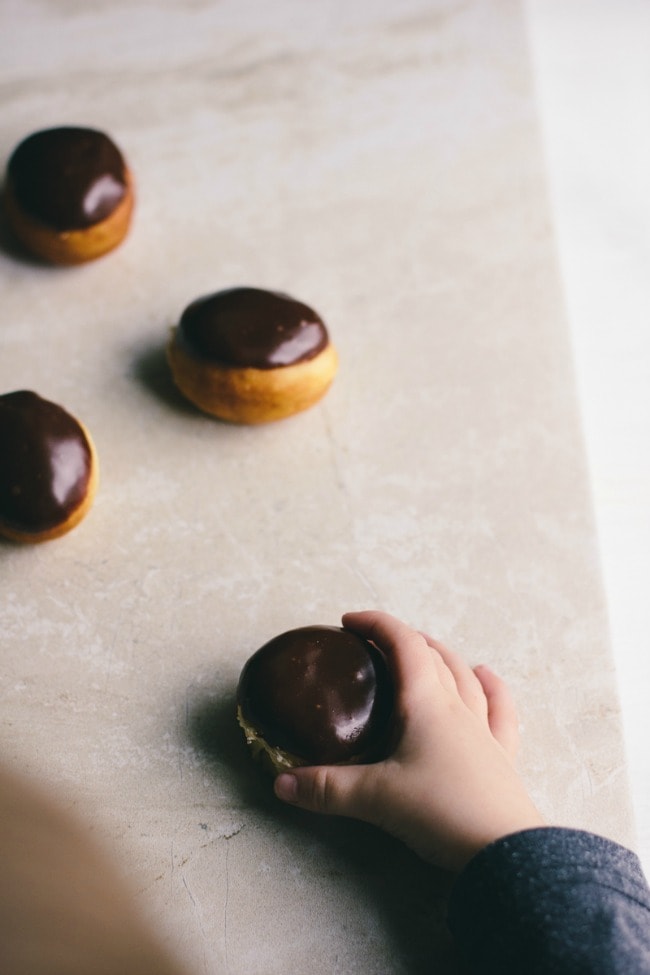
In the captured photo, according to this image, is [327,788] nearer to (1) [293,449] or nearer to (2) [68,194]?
(1) [293,449]

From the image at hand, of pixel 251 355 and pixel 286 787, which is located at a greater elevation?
pixel 251 355

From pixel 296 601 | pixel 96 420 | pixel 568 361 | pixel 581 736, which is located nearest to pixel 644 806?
pixel 581 736

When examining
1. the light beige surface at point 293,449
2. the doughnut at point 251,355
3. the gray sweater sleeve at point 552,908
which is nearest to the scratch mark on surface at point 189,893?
the light beige surface at point 293,449

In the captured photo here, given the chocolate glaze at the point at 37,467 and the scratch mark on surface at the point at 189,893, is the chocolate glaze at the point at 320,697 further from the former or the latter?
the chocolate glaze at the point at 37,467

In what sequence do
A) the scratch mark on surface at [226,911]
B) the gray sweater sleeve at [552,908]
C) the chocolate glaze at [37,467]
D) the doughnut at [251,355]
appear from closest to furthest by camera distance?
the gray sweater sleeve at [552,908] → the scratch mark on surface at [226,911] → the chocolate glaze at [37,467] → the doughnut at [251,355]

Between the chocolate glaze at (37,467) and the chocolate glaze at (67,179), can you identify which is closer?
the chocolate glaze at (37,467)

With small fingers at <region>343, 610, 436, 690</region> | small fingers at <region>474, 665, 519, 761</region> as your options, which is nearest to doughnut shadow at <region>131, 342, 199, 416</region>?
small fingers at <region>343, 610, 436, 690</region>

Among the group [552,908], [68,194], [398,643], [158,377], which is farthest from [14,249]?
[552,908]
